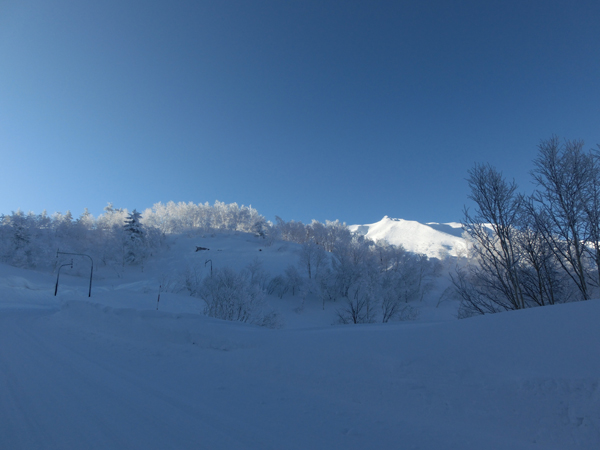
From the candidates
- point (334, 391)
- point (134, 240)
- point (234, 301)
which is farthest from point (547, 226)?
point (134, 240)

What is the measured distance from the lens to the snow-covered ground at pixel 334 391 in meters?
2.95

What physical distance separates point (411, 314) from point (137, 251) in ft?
176

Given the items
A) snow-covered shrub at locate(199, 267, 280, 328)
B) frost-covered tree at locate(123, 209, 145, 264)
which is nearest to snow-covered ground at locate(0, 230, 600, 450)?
snow-covered shrub at locate(199, 267, 280, 328)

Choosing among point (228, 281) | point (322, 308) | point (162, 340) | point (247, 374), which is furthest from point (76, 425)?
point (322, 308)

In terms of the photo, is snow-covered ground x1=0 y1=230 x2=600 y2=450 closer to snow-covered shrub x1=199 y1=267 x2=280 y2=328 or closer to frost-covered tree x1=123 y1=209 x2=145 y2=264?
snow-covered shrub x1=199 y1=267 x2=280 y2=328

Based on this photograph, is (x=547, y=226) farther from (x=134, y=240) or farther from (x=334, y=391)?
(x=134, y=240)

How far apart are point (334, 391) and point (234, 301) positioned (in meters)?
21.7

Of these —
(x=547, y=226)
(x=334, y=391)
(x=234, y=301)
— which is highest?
(x=547, y=226)

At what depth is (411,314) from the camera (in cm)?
3152

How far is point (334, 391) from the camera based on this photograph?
4.17 meters

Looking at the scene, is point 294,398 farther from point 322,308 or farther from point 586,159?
point 322,308

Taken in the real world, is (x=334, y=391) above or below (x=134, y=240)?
below

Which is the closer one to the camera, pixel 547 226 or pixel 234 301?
pixel 547 226

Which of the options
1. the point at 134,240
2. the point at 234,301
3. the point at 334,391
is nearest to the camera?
the point at 334,391
